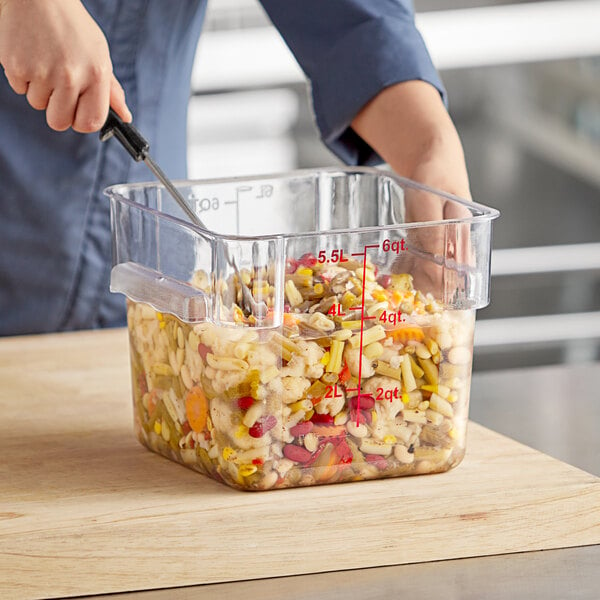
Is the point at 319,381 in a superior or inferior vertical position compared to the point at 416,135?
inferior

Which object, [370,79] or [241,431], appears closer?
[241,431]

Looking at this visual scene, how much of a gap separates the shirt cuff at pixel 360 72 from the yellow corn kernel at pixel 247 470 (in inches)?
16.5

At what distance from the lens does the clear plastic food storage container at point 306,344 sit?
0.66 m

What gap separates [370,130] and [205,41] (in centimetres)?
109

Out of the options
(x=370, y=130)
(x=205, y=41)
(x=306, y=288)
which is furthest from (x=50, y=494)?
(x=205, y=41)

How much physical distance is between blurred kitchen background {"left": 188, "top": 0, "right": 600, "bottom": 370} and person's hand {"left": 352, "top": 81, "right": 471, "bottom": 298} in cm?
105

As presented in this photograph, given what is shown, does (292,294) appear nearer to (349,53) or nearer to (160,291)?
(160,291)

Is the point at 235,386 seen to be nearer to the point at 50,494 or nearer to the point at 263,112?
the point at 50,494

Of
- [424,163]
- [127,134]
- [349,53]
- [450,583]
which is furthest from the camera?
[349,53]

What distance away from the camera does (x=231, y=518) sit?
2.17 feet

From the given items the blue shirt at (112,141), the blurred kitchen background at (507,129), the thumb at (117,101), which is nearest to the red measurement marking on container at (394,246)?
the thumb at (117,101)

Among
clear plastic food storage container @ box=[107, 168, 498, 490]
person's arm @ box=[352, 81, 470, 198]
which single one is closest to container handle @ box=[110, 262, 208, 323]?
clear plastic food storage container @ box=[107, 168, 498, 490]

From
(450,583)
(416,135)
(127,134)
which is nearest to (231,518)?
(450,583)

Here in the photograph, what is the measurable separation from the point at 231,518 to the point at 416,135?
403 millimetres
